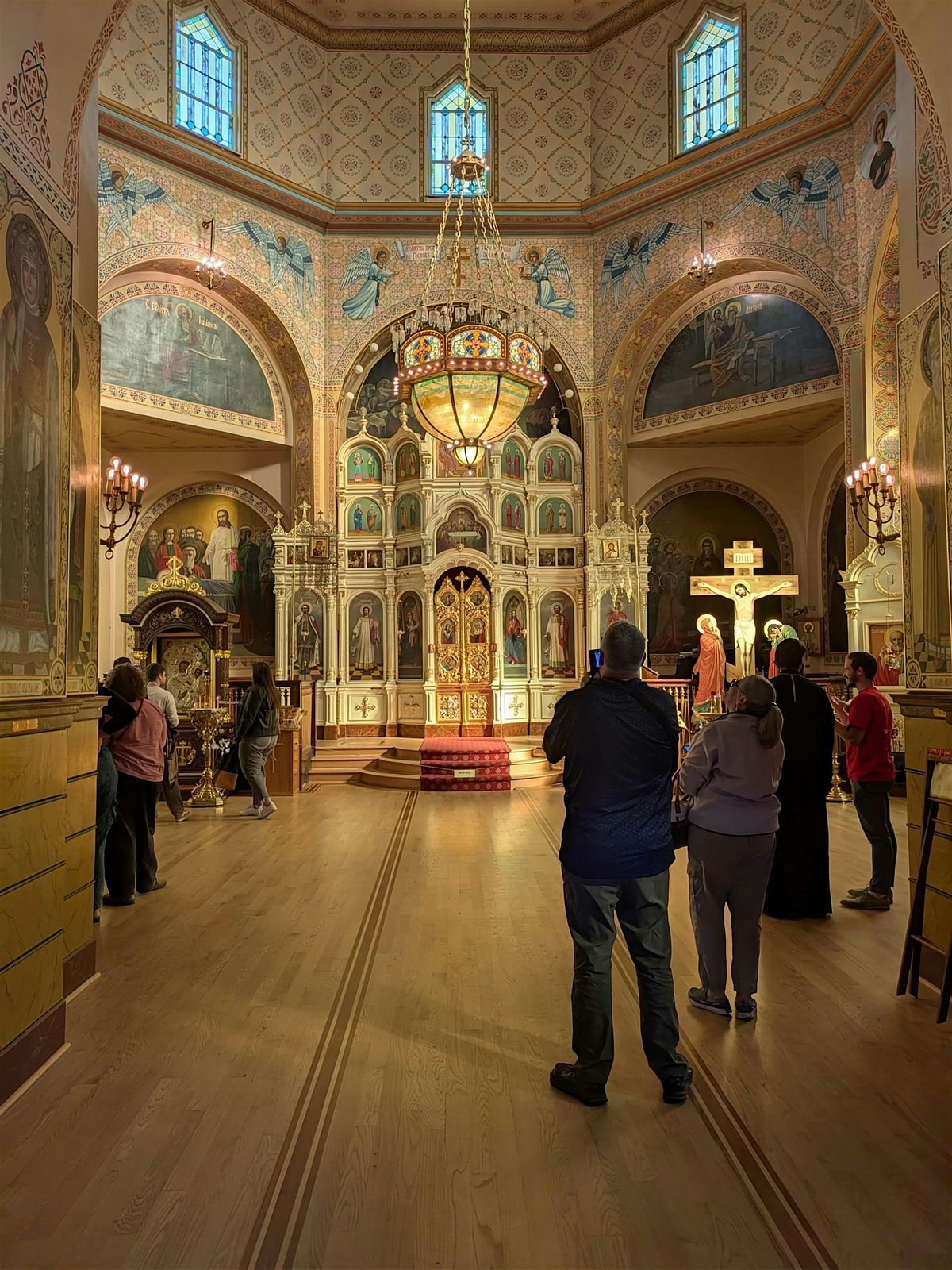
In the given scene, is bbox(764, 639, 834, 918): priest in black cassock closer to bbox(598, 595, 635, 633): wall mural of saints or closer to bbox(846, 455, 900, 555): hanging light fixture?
bbox(846, 455, 900, 555): hanging light fixture

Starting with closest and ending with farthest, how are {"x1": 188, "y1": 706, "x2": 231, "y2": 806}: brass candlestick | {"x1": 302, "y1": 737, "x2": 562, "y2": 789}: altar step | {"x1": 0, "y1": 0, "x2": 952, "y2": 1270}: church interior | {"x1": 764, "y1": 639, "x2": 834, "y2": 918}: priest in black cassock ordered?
1. {"x1": 0, "y1": 0, "x2": 952, "y2": 1270}: church interior
2. {"x1": 764, "y1": 639, "x2": 834, "y2": 918}: priest in black cassock
3. {"x1": 188, "y1": 706, "x2": 231, "y2": 806}: brass candlestick
4. {"x1": 302, "y1": 737, "x2": 562, "y2": 789}: altar step

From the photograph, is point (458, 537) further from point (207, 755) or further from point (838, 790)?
point (838, 790)

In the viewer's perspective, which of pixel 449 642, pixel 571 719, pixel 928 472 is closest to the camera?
pixel 571 719

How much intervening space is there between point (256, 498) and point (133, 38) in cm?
747

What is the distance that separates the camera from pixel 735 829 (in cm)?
420

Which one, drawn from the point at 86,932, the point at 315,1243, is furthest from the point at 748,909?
the point at 86,932

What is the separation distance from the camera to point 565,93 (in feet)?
56.5

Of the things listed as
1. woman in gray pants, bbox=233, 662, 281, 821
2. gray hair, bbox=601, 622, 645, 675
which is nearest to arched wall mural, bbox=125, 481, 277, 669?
woman in gray pants, bbox=233, 662, 281, 821

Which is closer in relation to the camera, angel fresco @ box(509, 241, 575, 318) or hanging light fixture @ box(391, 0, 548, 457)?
hanging light fixture @ box(391, 0, 548, 457)

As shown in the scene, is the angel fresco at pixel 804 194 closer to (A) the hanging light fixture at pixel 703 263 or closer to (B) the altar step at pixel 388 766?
(A) the hanging light fixture at pixel 703 263

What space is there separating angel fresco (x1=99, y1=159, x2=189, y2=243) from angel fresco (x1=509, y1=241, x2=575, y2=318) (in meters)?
6.41

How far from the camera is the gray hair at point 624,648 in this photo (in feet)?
11.3

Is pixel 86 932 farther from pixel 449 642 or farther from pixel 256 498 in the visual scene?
pixel 256 498

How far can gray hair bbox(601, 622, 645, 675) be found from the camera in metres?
3.44
